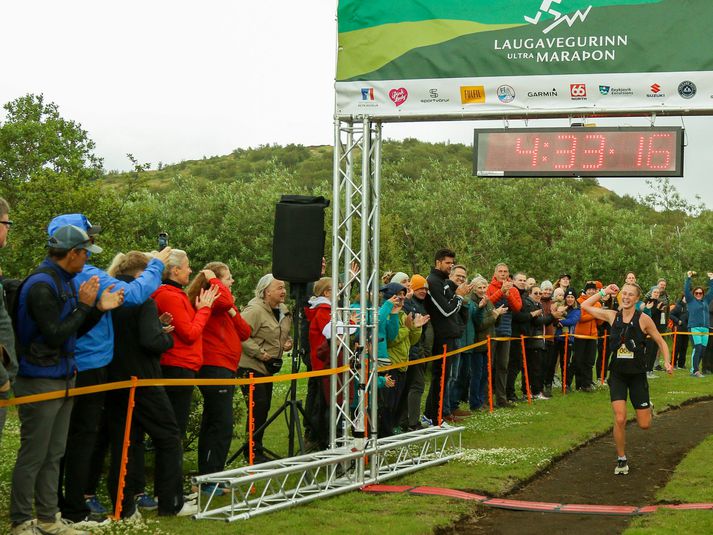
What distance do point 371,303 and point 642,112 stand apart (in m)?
3.48

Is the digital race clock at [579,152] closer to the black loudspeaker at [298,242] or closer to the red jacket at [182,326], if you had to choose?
the black loudspeaker at [298,242]

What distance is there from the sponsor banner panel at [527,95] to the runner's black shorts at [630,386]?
122 inches

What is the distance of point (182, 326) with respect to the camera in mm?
8617

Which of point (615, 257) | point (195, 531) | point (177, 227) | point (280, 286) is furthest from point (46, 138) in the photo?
point (195, 531)

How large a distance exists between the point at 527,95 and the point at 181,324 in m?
4.56

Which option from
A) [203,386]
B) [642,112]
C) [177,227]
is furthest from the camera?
[177,227]

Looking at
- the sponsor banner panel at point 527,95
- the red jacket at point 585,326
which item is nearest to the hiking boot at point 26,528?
the sponsor banner panel at point 527,95

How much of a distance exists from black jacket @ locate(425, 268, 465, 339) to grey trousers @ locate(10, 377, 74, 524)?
7437 mm

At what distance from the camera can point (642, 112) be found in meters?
10.5

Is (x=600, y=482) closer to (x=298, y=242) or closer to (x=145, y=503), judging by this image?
(x=298, y=242)

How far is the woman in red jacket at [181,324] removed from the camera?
28.4 feet

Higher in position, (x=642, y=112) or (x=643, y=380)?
(x=642, y=112)

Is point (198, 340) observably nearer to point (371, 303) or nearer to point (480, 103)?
point (371, 303)

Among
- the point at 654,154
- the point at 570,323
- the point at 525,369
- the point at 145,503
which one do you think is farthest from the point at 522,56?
the point at 570,323
